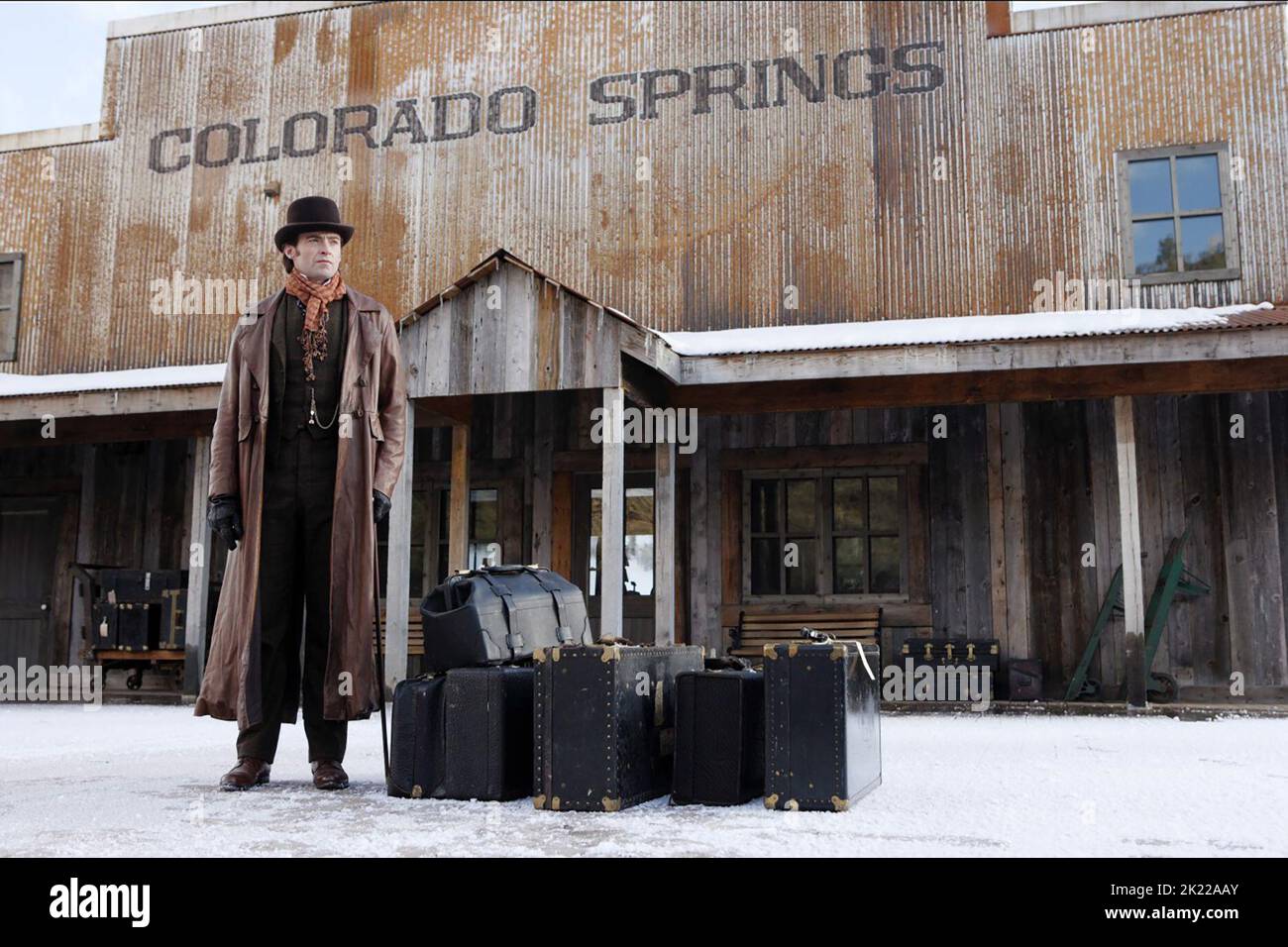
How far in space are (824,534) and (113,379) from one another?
24.2 ft

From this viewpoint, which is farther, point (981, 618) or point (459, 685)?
point (981, 618)

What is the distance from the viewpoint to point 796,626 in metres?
11.9

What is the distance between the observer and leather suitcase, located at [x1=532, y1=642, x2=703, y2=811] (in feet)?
13.8

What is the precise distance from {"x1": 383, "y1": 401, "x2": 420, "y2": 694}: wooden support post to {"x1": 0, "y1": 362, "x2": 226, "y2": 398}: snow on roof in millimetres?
2170

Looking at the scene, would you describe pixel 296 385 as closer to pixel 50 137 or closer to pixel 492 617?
pixel 492 617

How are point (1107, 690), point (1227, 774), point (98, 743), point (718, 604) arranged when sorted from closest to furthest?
point (1227, 774) → point (98, 743) → point (1107, 690) → point (718, 604)

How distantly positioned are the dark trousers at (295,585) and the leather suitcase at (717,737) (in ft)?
4.38

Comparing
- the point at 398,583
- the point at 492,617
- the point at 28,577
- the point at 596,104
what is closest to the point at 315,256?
the point at 492,617

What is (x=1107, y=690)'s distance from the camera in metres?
11.3

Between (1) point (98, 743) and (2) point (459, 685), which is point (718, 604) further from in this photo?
(2) point (459, 685)

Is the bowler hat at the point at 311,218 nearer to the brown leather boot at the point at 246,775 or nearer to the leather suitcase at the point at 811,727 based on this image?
the brown leather boot at the point at 246,775

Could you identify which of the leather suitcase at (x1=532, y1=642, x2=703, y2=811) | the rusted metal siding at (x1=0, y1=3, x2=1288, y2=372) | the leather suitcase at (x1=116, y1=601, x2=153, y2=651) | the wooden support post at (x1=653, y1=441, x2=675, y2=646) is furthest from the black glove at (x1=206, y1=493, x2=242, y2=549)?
the leather suitcase at (x1=116, y1=601, x2=153, y2=651)
